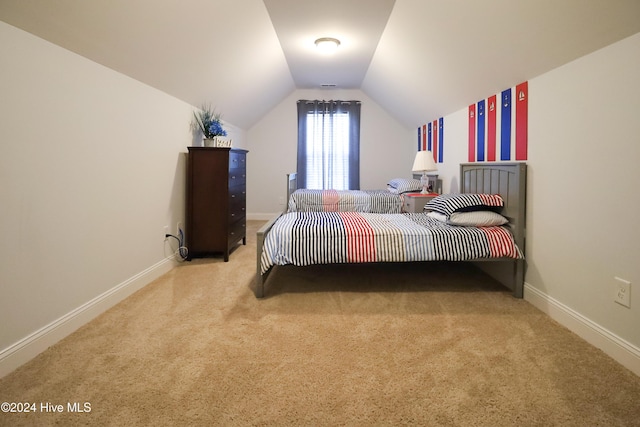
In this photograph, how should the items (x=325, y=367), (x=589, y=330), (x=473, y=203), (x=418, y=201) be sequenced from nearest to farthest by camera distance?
(x=325, y=367), (x=589, y=330), (x=473, y=203), (x=418, y=201)

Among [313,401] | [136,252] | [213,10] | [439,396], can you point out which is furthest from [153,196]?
[439,396]

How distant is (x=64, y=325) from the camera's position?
1.78 meters

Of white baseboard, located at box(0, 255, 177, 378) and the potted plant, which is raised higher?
the potted plant

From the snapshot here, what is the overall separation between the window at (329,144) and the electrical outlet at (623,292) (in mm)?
4284

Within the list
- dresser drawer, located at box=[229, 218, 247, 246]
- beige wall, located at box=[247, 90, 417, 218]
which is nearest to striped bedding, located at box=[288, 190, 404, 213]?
dresser drawer, located at box=[229, 218, 247, 246]

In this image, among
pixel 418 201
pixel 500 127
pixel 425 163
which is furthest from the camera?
pixel 425 163

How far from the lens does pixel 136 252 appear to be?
2523mm

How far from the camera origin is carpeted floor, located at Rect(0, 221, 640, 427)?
1.22 metres

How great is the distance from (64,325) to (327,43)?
331 centimetres

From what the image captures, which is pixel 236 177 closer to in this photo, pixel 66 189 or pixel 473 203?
pixel 66 189

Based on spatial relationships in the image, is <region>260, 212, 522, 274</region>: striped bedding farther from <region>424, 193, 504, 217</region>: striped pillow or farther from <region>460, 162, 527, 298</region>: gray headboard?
<region>424, 193, 504, 217</region>: striped pillow

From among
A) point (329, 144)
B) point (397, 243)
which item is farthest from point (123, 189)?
point (329, 144)

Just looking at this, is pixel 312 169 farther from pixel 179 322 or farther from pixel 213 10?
pixel 179 322

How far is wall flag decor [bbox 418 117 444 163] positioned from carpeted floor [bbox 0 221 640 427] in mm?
2358
